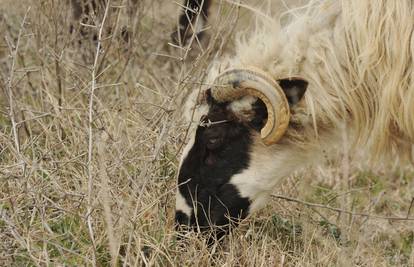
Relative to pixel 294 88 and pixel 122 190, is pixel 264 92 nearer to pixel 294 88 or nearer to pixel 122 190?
pixel 294 88

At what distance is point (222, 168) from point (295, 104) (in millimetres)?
495

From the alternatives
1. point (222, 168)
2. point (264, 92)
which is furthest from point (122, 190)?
point (264, 92)

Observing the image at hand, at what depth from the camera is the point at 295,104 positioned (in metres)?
3.90

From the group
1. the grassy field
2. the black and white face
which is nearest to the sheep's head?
the black and white face

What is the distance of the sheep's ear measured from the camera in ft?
12.5

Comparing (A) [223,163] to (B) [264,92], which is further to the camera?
(A) [223,163]

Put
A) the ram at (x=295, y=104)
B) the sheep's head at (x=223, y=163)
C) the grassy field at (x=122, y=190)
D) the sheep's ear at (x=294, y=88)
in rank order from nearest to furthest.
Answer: the grassy field at (x=122, y=190) → the ram at (x=295, y=104) → the sheep's ear at (x=294, y=88) → the sheep's head at (x=223, y=163)

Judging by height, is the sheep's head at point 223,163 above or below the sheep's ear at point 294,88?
below

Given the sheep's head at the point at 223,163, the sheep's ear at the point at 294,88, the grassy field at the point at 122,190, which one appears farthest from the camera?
the sheep's head at the point at 223,163

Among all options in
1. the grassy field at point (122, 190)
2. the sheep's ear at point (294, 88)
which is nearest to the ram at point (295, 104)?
the sheep's ear at point (294, 88)

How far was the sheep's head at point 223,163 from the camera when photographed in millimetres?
3947

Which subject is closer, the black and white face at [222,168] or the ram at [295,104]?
the ram at [295,104]

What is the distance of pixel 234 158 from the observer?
3990 millimetres

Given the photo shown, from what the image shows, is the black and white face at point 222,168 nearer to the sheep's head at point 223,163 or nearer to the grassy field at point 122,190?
the sheep's head at point 223,163
